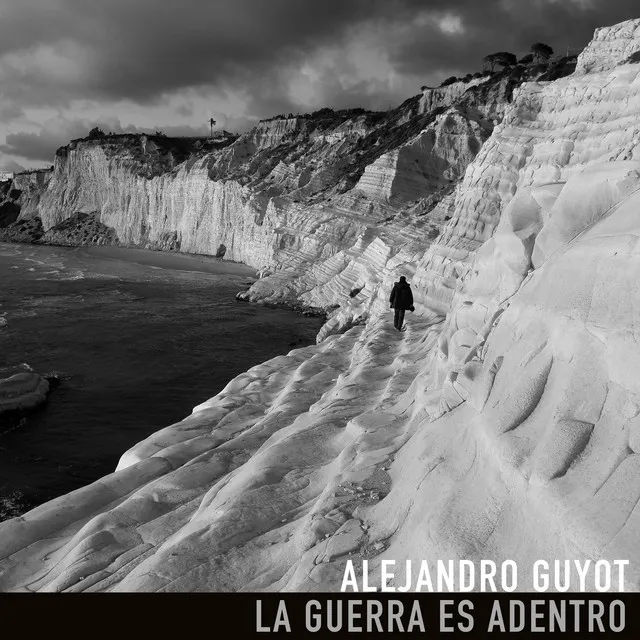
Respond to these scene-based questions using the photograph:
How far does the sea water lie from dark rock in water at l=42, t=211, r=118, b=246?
38.7 meters

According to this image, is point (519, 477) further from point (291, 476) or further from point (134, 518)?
point (134, 518)

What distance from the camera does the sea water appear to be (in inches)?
473

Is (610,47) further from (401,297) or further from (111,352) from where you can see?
(111,352)

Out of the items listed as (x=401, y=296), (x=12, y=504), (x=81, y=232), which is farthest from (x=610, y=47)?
(x=81, y=232)

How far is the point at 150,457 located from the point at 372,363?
4.93 meters

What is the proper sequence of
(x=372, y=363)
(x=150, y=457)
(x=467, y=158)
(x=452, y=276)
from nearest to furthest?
1. (x=150, y=457)
2. (x=372, y=363)
3. (x=452, y=276)
4. (x=467, y=158)

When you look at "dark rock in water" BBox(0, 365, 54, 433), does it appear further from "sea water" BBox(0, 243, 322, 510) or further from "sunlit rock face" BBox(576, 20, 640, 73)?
"sunlit rock face" BBox(576, 20, 640, 73)

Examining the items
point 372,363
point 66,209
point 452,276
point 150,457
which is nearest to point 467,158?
point 452,276

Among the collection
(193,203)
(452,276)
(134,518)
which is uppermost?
(193,203)

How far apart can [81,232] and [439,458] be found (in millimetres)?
87786

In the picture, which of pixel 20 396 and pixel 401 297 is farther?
pixel 20 396

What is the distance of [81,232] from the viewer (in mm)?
82500

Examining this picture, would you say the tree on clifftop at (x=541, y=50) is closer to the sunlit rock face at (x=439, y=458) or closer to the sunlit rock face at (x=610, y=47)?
the sunlit rock face at (x=610, y=47)

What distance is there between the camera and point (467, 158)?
4025 centimetres
